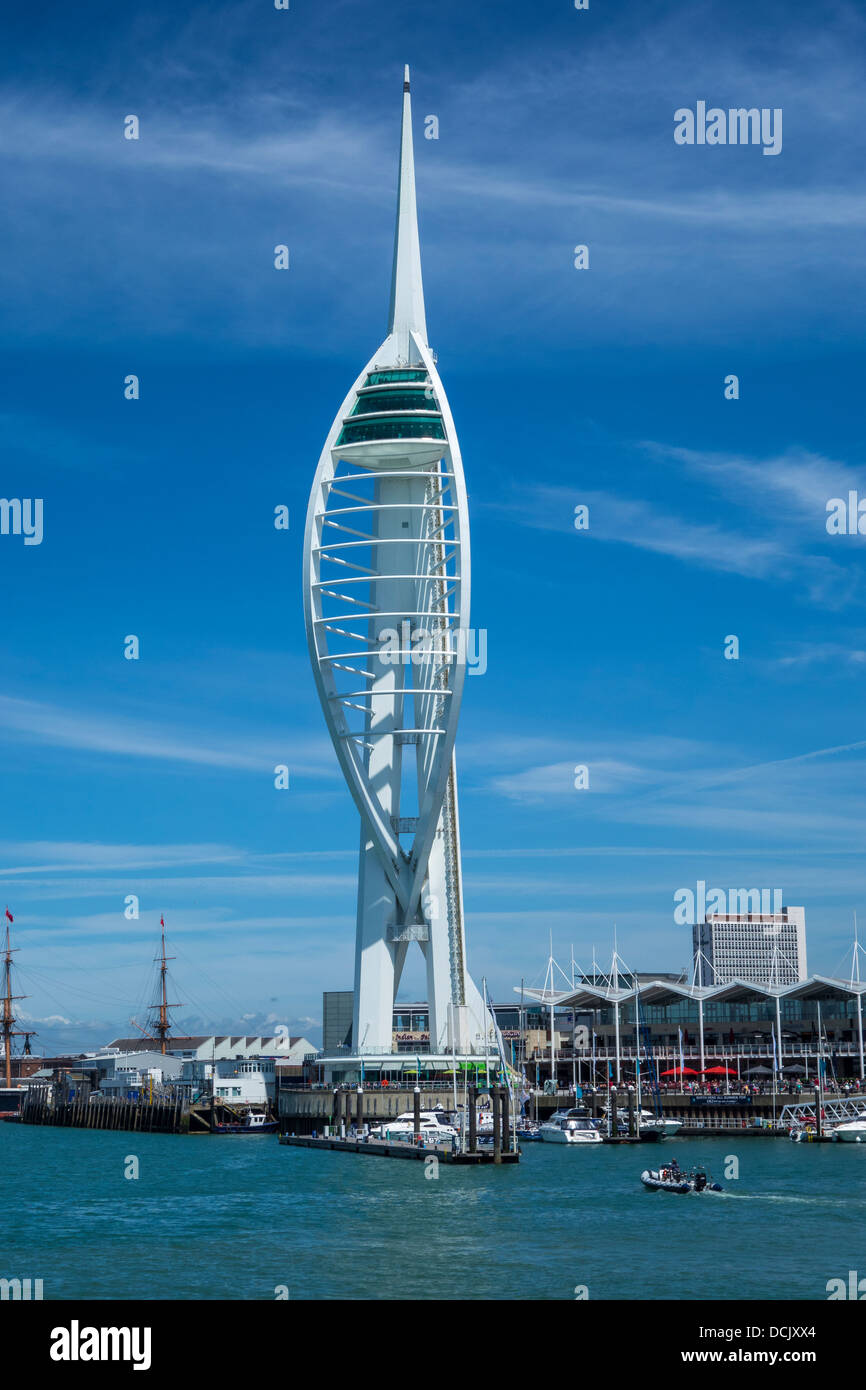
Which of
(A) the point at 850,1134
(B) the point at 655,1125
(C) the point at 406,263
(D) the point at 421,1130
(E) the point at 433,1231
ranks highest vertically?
(C) the point at 406,263

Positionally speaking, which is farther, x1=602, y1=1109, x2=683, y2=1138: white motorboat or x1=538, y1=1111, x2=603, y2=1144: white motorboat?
x1=602, y1=1109, x2=683, y2=1138: white motorboat

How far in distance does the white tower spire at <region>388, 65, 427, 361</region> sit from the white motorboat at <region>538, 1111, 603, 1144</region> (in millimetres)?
52001

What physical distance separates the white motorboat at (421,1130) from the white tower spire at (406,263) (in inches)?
2024

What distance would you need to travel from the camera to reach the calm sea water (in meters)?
35.9

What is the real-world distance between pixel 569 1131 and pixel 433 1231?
150 feet

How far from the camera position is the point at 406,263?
375 ft

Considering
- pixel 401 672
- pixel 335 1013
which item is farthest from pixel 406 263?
pixel 335 1013

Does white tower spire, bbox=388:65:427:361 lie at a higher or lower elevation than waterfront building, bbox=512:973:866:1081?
higher

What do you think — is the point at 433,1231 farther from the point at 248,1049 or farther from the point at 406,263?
the point at 248,1049

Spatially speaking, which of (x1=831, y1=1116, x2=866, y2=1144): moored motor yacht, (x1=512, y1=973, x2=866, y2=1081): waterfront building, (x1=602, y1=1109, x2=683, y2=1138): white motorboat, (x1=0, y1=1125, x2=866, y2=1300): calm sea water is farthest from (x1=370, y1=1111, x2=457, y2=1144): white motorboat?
(x1=512, y1=973, x2=866, y2=1081): waterfront building

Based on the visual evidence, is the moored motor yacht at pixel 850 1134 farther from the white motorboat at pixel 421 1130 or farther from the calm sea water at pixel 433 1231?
the white motorboat at pixel 421 1130

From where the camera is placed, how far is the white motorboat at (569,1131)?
88.5 meters

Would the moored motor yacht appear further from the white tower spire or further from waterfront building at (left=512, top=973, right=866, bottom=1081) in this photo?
A: the white tower spire
